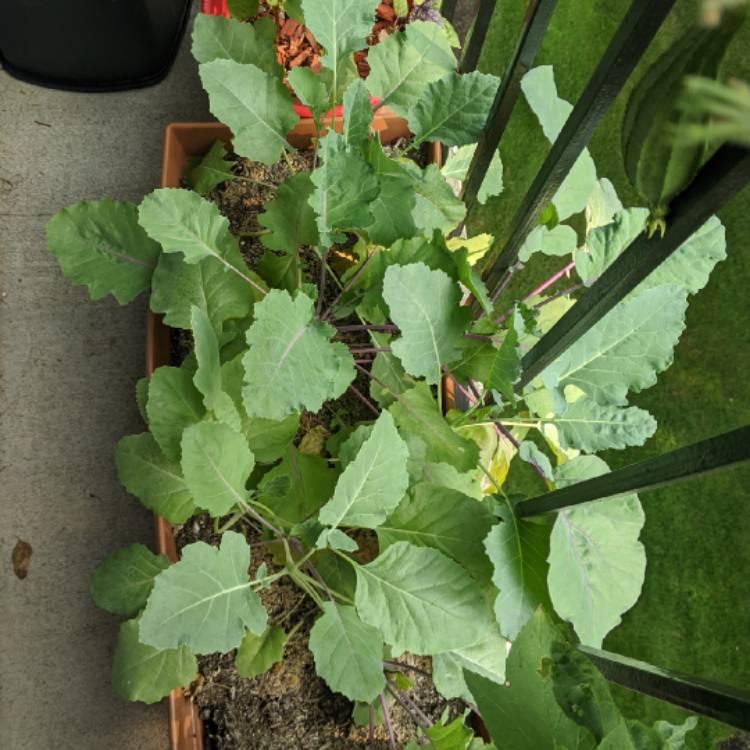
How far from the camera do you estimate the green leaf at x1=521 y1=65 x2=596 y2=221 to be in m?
0.93

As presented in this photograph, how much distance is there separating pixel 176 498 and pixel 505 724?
20.5 inches

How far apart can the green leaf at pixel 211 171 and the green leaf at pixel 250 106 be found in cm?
14

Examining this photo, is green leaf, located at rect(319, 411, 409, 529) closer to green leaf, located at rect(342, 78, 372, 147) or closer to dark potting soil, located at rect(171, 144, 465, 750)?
dark potting soil, located at rect(171, 144, 465, 750)

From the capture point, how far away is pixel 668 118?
40cm

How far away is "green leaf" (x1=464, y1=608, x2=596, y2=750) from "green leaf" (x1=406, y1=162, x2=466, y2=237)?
1.91 feet

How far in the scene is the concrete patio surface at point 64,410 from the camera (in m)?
1.23

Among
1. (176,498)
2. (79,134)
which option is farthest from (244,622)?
(79,134)

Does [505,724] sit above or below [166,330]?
above

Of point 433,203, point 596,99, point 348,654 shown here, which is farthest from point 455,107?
point 348,654

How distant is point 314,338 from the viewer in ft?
2.93

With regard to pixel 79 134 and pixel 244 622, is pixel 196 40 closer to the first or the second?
pixel 79 134

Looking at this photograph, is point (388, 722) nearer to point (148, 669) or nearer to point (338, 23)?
point (148, 669)

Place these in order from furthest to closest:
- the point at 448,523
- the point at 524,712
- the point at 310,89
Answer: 1. the point at 310,89
2. the point at 448,523
3. the point at 524,712

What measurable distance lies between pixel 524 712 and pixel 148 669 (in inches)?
20.6
